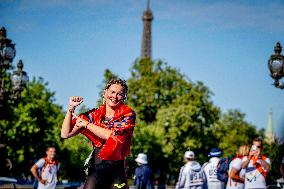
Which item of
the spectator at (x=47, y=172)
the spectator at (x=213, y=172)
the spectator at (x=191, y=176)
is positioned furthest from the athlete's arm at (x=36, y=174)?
the spectator at (x=213, y=172)

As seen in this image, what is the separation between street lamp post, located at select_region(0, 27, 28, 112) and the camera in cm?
1656

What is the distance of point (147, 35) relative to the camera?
115 m

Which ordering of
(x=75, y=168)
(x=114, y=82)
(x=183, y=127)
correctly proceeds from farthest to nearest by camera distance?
(x=75, y=168), (x=183, y=127), (x=114, y=82)

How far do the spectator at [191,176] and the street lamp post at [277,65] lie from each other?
9.43 feet

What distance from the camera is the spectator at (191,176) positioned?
1653 cm

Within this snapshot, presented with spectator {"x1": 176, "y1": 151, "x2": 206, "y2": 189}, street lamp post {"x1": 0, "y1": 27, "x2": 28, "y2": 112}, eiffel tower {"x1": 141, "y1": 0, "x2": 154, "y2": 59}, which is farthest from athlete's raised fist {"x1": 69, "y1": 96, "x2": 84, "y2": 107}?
eiffel tower {"x1": 141, "y1": 0, "x2": 154, "y2": 59}

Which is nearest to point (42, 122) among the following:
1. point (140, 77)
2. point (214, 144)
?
point (140, 77)

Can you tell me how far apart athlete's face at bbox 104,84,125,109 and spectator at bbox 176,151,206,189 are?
33.2 feet

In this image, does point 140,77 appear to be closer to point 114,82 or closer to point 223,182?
point 223,182

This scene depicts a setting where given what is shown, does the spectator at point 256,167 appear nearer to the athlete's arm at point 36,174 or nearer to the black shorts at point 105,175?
the athlete's arm at point 36,174

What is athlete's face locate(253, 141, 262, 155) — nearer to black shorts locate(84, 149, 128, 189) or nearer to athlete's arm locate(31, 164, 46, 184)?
athlete's arm locate(31, 164, 46, 184)

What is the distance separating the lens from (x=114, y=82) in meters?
6.59

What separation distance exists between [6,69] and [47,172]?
3.91 metres

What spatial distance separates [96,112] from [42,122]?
4438cm
